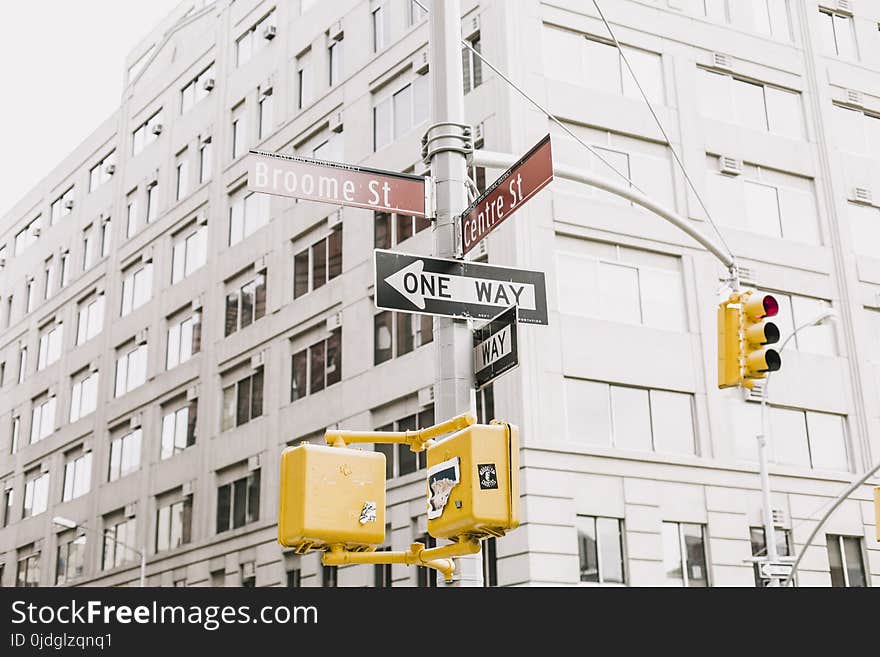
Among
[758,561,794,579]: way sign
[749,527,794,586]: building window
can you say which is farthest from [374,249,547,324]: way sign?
[749,527,794,586]: building window

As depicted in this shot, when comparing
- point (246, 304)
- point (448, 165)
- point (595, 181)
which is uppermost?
point (246, 304)

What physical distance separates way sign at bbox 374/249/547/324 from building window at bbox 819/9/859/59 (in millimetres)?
33127

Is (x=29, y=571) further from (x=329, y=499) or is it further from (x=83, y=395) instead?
(x=329, y=499)

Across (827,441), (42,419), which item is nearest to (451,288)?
(827,441)

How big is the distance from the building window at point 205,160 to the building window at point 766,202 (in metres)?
20.4

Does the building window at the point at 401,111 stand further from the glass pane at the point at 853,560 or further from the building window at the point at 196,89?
the glass pane at the point at 853,560

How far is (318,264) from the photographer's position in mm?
36344

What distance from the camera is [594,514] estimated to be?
27.3m

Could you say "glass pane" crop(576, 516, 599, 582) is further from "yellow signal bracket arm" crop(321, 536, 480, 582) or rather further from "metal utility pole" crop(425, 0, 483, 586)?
"yellow signal bracket arm" crop(321, 536, 480, 582)

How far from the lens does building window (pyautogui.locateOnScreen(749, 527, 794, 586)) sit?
2937cm

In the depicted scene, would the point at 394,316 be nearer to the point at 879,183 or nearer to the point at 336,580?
the point at 336,580

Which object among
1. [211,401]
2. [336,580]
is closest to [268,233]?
[211,401]

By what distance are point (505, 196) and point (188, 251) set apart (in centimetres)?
3858

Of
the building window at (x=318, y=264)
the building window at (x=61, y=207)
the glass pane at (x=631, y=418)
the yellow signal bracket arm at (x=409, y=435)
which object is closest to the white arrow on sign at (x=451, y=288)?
the yellow signal bracket arm at (x=409, y=435)
